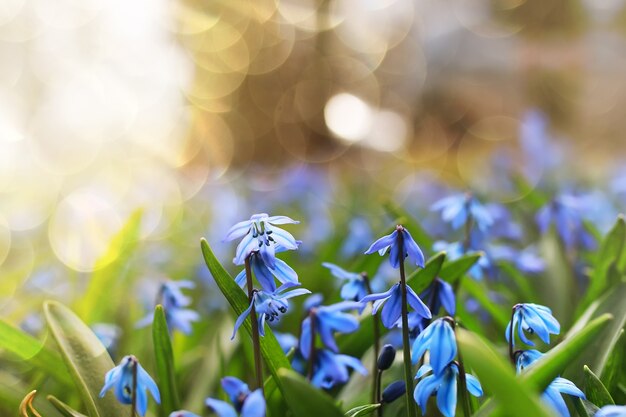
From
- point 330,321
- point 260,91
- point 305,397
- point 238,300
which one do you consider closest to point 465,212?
point 330,321

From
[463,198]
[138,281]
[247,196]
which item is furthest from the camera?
[247,196]

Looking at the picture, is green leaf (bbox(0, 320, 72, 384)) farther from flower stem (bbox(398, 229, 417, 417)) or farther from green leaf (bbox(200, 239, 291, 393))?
flower stem (bbox(398, 229, 417, 417))

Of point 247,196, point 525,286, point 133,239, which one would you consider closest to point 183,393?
point 133,239

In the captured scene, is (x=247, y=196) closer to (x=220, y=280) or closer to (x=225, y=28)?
(x=220, y=280)

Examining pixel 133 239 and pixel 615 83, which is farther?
pixel 615 83

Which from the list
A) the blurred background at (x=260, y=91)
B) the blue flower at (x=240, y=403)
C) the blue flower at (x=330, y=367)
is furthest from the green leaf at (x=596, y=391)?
the blurred background at (x=260, y=91)
